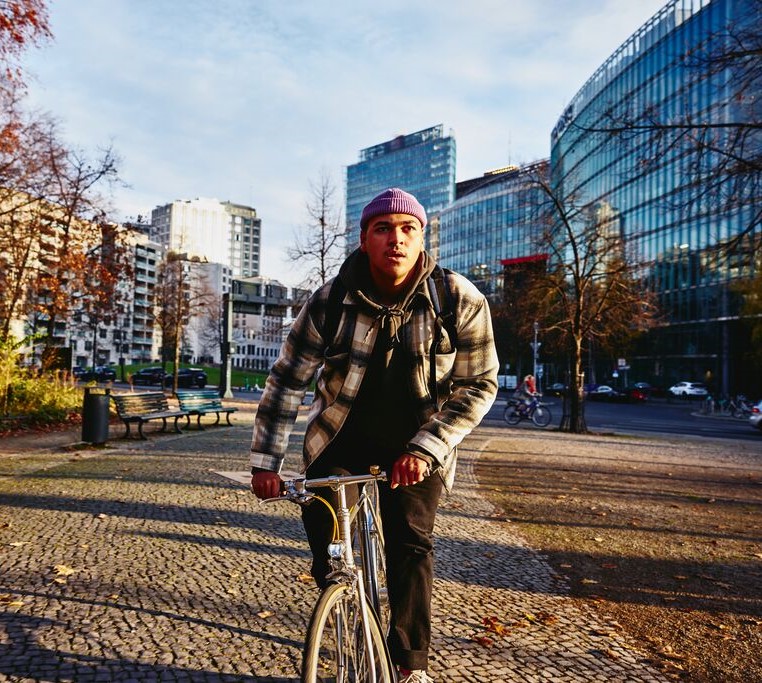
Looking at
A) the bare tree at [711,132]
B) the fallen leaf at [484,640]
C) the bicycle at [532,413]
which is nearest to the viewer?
the fallen leaf at [484,640]

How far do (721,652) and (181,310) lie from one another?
31.4m

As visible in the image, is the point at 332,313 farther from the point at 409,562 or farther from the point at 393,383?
the point at 409,562

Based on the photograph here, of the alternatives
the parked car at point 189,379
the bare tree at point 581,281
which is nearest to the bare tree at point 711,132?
the bare tree at point 581,281

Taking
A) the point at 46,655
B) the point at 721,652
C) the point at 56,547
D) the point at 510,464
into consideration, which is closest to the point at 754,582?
the point at 721,652

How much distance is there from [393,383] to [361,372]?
147 mm

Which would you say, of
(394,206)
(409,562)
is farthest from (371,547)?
(394,206)

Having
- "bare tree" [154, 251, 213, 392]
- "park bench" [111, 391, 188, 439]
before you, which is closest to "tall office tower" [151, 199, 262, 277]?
"bare tree" [154, 251, 213, 392]

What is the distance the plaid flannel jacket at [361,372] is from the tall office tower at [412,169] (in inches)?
5493

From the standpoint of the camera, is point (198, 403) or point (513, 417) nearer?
point (198, 403)

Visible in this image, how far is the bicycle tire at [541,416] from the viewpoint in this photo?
2234cm

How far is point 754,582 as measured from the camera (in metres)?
4.91

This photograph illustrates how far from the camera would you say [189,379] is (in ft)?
149

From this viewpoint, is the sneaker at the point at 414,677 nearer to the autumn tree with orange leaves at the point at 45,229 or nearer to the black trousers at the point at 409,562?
the black trousers at the point at 409,562

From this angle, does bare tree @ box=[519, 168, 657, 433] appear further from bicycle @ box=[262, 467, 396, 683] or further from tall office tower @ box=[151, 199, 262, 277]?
tall office tower @ box=[151, 199, 262, 277]
